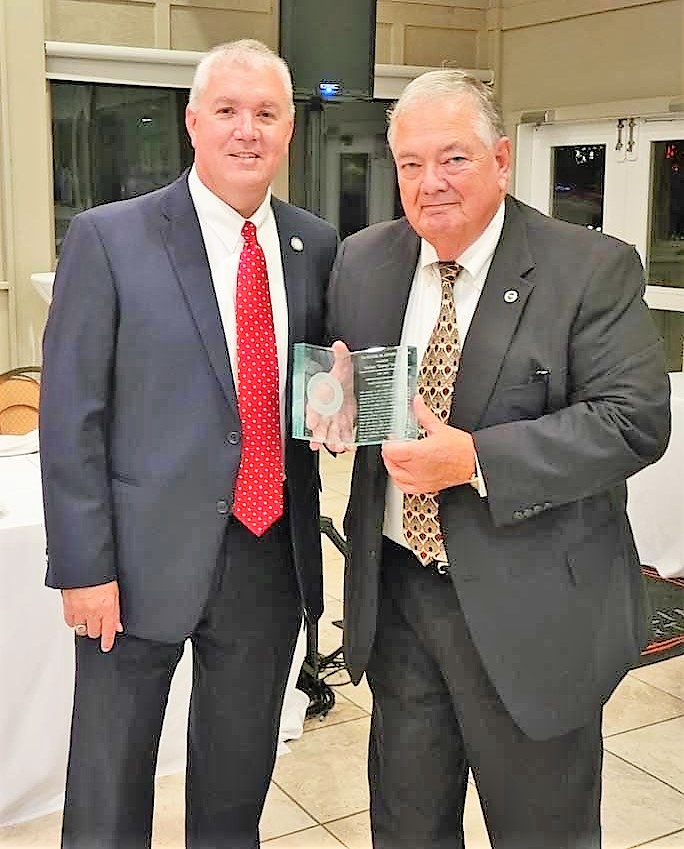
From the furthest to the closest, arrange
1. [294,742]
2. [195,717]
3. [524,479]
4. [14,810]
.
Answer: [294,742], [14,810], [195,717], [524,479]

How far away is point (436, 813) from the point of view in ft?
6.14

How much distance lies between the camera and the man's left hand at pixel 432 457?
157cm

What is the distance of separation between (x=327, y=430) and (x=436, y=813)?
0.71 meters

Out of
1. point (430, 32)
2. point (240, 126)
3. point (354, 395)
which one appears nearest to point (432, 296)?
point (354, 395)

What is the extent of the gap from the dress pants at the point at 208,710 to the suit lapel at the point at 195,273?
0.92 ft

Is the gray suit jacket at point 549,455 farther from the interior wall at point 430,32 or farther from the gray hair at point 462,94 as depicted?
the interior wall at point 430,32

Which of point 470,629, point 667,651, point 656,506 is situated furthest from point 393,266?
point 656,506

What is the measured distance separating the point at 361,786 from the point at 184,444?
4.46 ft

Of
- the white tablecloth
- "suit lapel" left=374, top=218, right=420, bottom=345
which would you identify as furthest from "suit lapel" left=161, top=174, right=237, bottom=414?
the white tablecloth

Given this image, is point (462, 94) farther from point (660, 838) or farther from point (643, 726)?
point (643, 726)

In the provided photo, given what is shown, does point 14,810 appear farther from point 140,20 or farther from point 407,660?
point 140,20

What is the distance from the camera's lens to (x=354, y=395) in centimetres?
167

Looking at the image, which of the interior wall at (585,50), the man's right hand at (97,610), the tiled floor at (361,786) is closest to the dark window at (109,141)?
the interior wall at (585,50)

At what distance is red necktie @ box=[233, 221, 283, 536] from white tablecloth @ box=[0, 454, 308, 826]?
31.7 inches
